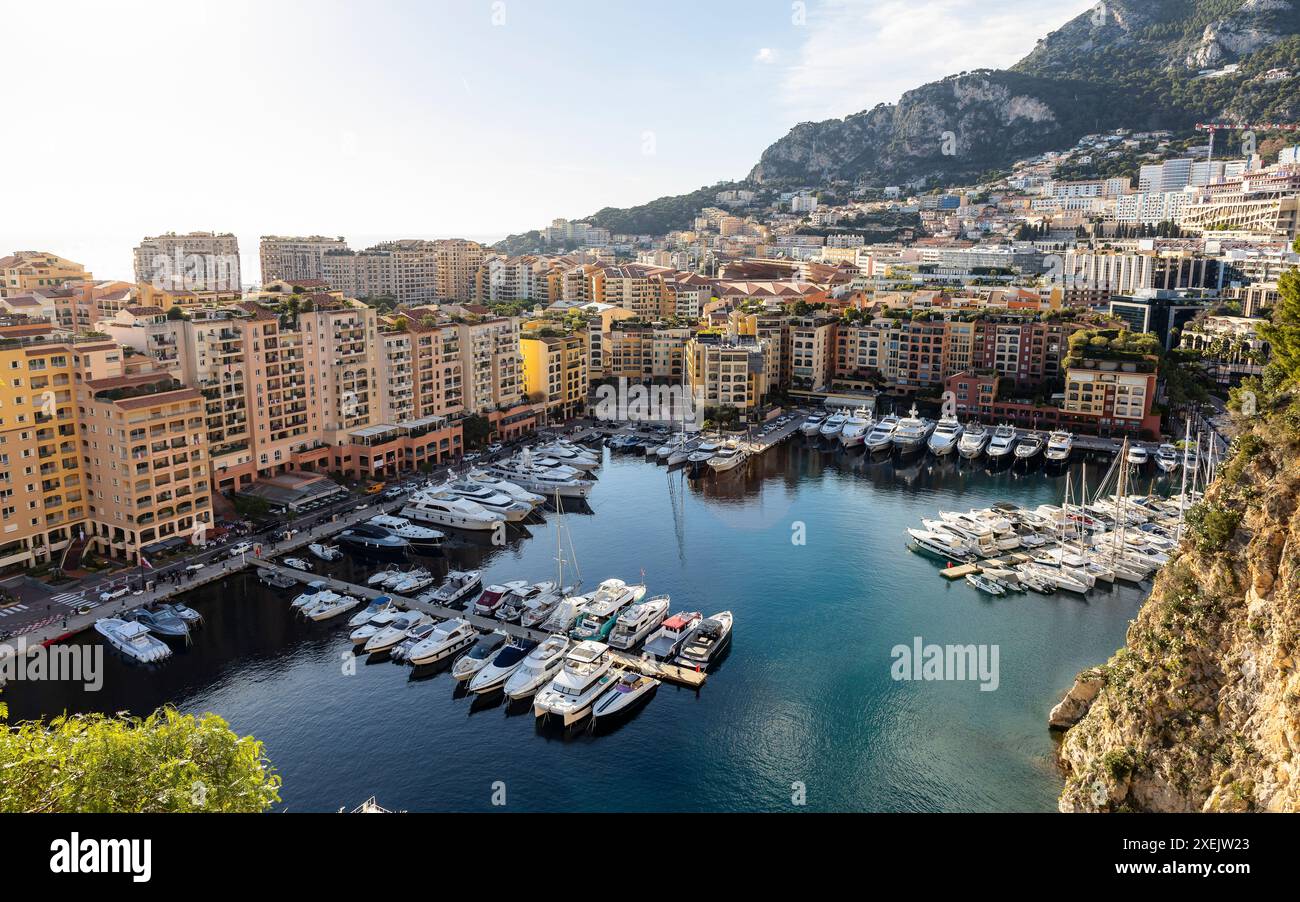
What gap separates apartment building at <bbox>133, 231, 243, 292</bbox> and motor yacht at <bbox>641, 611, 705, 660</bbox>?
3060 inches

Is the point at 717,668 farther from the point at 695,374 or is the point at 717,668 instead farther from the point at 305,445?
the point at 695,374

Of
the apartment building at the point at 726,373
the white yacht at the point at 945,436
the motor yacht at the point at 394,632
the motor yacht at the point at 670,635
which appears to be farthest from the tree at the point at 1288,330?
the apartment building at the point at 726,373

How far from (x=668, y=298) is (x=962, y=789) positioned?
70953mm

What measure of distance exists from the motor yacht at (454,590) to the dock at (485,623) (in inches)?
12.2

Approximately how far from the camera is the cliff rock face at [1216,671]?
1424 centimetres

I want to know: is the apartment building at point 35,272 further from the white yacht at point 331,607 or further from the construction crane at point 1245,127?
the construction crane at point 1245,127

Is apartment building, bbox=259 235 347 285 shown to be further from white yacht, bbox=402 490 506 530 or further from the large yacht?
the large yacht

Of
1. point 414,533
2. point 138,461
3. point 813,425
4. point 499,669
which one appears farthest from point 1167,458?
point 138,461

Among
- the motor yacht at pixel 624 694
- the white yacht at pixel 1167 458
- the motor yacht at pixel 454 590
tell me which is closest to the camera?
the motor yacht at pixel 624 694

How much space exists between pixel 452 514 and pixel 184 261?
69.9 meters

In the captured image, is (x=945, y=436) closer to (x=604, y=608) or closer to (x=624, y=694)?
(x=604, y=608)

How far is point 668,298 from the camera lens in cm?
8738

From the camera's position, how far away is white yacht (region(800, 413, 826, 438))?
56.6 metres
